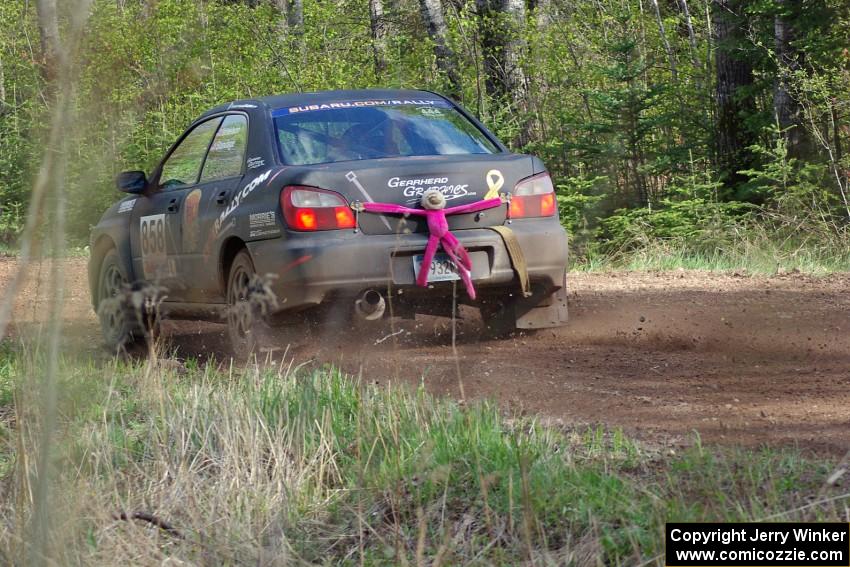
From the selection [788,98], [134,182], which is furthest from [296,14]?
[134,182]

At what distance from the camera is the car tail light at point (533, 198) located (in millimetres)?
7008

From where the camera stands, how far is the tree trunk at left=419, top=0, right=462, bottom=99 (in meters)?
17.4

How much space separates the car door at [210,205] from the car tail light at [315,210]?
2.54 feet

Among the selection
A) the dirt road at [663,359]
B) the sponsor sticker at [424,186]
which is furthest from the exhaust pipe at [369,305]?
the sponsor sticker at [424,186]

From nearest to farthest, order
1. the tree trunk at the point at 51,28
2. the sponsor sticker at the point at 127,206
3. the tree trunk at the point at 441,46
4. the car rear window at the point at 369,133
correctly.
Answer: the tree trunk at the point at 51,28 < the car rear window at the point at 369,133 < the sponsor sticker at the point at 127,206 < the tree trunk at the point at 441,46

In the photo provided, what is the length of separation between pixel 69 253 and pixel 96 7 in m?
0.43

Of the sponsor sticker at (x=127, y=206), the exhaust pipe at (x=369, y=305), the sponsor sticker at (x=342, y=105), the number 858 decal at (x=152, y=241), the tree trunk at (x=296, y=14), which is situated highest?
the tree trunk at (x=296, y=14)

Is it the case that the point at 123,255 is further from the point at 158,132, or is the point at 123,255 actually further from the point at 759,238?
the point at 158,132

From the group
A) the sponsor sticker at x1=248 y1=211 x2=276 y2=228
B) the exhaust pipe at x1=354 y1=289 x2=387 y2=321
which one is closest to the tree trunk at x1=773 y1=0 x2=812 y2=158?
the exhaust pipe at x1=354 y1=289 x2=387 y2=321

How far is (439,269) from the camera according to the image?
6660mm

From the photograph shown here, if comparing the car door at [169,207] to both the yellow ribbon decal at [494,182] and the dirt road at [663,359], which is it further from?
the yellow ribbon decal at [494,182]

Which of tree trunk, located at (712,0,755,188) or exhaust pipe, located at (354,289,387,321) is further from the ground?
tree trunk, located at (712,0,755,188)

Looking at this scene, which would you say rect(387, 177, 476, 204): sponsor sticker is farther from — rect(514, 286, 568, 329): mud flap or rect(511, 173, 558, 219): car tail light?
rect(514, 286, 568, 329): mud flap

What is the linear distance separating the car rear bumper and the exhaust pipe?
0.18 ft
